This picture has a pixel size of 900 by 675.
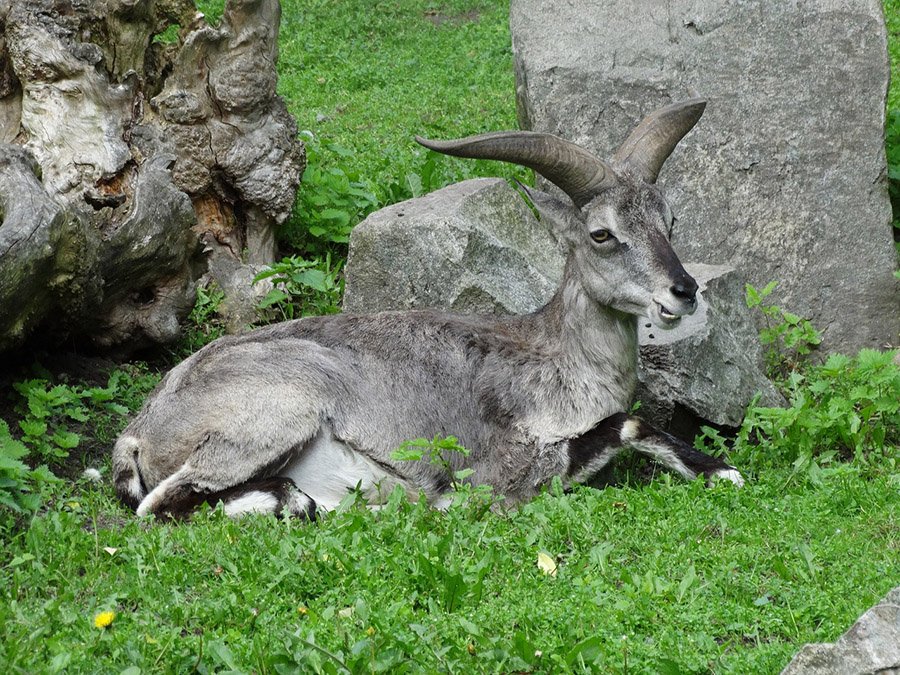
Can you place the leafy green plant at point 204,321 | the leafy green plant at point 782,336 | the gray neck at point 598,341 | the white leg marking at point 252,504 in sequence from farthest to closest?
1. the leafy green plant at point 204,321
2. the leafy green plant at point 782,336
3. the gray neck at point 598,341
4. the white leg marking at point 252,504

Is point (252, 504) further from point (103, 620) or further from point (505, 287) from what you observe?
point (505, 287)

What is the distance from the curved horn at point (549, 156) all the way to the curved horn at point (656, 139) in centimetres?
31

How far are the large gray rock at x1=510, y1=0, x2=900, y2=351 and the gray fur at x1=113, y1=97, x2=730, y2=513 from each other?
2.08 meters

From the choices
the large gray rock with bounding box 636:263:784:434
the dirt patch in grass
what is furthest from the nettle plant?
the dirt patch in grass

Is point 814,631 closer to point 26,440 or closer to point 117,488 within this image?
point 117,488

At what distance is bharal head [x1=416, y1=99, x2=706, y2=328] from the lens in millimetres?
6969

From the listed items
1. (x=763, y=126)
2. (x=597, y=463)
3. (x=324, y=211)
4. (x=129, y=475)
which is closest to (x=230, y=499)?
(x=129, y=475)

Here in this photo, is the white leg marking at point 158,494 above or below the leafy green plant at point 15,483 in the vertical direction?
below

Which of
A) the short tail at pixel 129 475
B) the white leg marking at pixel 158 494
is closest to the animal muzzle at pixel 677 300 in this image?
the white leg marking at pixel 158 494

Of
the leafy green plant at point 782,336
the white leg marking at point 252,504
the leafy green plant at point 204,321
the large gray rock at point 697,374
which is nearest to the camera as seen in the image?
the white leg marking at point 252,504

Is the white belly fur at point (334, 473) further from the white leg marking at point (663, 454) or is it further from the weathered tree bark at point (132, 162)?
the weathered tree bark at point (132, 162)

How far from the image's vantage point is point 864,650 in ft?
13.2

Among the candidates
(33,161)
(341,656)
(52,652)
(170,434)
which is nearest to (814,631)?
(341,656)

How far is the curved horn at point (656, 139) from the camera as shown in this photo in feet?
24.9
